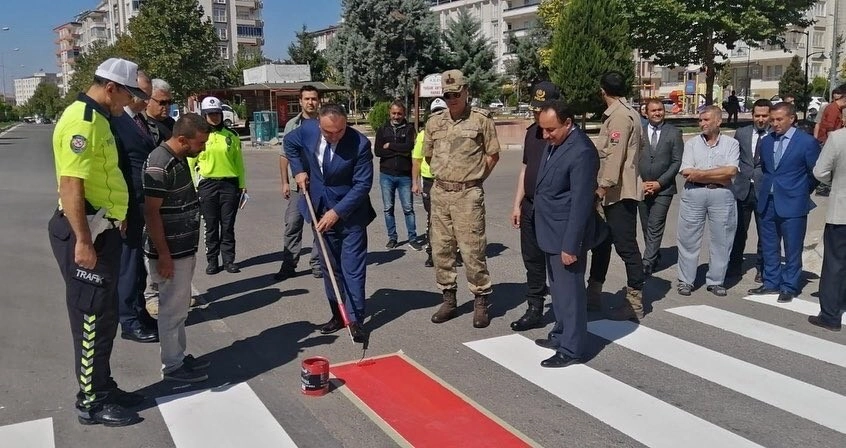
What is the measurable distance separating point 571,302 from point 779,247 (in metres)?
3.30

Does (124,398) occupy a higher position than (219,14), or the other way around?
(219,14)

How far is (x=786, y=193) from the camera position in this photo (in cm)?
708

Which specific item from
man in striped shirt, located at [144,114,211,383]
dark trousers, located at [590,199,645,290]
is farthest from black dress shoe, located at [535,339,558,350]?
man in striped shirt, located at [144,114,211,383]

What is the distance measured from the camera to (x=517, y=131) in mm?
29562

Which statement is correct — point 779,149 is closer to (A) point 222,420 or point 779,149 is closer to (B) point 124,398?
(A) point 222,420

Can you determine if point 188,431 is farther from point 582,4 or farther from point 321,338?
point 582,4

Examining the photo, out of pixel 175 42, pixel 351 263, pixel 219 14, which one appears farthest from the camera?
pixel 219 14

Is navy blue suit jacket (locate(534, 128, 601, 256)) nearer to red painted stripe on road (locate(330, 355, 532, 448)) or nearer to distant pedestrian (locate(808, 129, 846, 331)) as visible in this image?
red painted stripe on road (locate(330, 355, 532, 448))

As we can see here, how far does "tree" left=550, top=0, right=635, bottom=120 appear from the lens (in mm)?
31016

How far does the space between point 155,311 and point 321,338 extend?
169 cm

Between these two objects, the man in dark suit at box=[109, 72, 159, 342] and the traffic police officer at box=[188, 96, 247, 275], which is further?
the traffic police officer at box=[188, 96, 247, 275]

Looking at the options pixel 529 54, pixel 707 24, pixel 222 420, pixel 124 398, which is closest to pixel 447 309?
pixel 222 420

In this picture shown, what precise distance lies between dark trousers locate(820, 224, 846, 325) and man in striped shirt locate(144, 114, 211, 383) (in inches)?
205

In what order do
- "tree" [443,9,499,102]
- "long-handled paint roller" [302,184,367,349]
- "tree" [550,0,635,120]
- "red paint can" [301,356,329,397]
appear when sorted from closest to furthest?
"red paint can" [301,356,329,397], "long-handled paint roller" [302,184,367,349], "tree" [550,0,635,120], "tree" [443,9,499,102]
